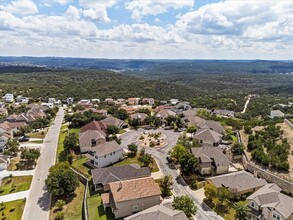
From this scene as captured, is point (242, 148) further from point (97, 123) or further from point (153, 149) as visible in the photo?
point (97, 123)

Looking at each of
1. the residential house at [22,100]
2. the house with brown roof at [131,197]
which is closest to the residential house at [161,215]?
the house with brown roof at [131,197]

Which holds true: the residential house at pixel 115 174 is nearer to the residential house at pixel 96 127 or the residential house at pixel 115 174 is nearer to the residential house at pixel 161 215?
the residential house at pixel 161 215

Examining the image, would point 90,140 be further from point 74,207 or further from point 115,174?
point 74,207

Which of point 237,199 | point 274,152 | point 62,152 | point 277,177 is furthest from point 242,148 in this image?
point 62,152

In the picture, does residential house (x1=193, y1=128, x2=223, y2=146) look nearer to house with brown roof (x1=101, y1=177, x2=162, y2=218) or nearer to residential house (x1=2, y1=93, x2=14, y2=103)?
house with brown roof (x1=101, y1=177, x2=162, y2=218)

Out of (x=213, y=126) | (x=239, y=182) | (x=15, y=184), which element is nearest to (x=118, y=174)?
(x=239, y=182)

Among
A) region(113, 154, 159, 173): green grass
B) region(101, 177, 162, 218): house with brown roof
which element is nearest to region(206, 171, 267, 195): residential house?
region(113, 154, 159, 173): green grass
